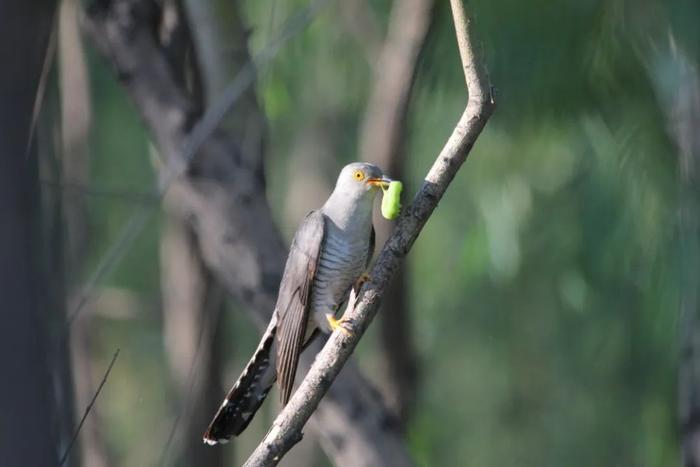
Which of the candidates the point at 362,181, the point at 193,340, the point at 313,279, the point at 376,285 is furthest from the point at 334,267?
the point at 193,340

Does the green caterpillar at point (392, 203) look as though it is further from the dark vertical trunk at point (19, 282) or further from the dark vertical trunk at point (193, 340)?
the dark vertical trunk at point (193, 340)

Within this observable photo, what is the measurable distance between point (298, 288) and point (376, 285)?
2.63ft

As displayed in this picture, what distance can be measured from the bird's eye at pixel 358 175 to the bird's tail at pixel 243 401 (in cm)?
62

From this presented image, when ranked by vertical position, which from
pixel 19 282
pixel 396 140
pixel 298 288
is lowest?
pixel 19 282

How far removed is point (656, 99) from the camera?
16.3 ft

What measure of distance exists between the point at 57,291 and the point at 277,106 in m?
2.72

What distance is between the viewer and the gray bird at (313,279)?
327 cm

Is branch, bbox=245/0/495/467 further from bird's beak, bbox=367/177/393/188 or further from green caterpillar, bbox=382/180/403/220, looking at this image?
bird's beak, bbox=367/177/393/188

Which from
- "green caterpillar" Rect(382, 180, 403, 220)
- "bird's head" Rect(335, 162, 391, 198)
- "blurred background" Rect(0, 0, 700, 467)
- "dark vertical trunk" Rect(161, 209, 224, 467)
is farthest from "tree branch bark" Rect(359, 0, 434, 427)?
"green caterpillar" Rect(382, 180, 403, 220)

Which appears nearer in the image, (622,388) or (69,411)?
(69,411)

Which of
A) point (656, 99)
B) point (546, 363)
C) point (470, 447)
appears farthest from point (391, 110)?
point (470, 447)

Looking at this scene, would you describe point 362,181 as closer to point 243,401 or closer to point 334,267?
point 334,267

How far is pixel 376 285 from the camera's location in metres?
2.61

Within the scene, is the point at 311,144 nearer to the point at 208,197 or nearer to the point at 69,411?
the point at 208,197
